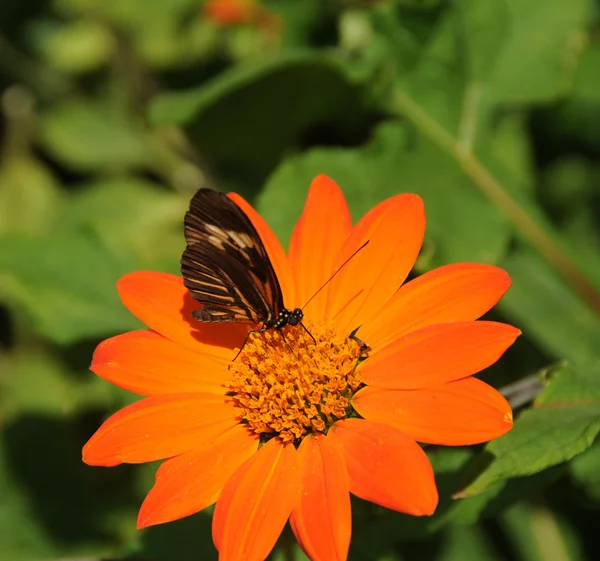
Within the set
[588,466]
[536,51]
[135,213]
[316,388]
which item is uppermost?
[135,213]

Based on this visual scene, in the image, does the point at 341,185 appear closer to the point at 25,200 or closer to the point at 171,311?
the point at 171,311

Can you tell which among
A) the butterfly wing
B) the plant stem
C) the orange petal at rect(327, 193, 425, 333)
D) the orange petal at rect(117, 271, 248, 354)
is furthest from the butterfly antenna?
the plant stem

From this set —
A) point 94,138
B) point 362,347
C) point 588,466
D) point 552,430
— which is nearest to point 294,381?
point 362,347

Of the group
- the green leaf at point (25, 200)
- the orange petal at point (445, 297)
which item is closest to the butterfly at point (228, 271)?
the orange petal at point (445, 297)

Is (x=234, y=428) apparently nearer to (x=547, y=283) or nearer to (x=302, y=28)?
(x=547, y=283)

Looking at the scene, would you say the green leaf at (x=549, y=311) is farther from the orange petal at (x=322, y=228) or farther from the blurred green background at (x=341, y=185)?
the orange petal at (x=322, y=228)

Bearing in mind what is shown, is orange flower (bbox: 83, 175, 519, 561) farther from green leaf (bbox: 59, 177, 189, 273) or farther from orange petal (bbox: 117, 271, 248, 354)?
green leaf (bbox: 59, 177, 189, 273)

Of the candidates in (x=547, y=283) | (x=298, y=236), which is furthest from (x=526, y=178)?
(x=298, y=236)
